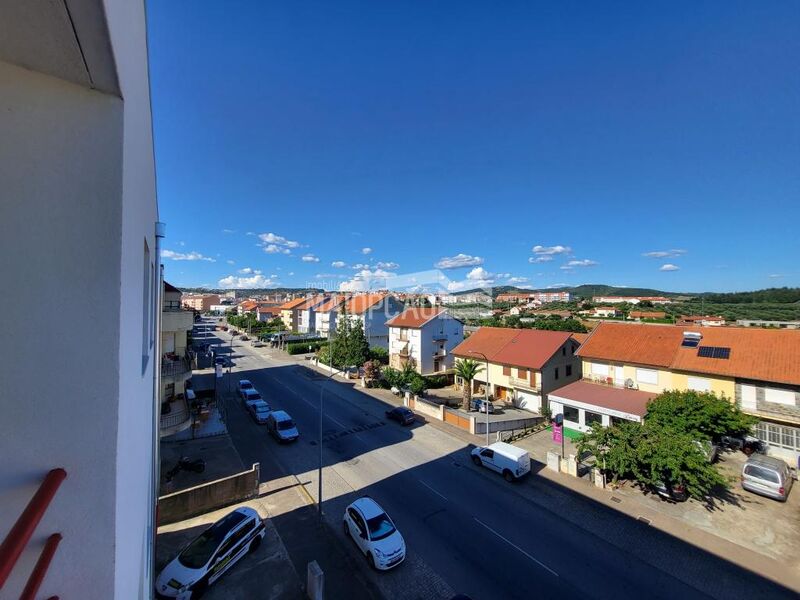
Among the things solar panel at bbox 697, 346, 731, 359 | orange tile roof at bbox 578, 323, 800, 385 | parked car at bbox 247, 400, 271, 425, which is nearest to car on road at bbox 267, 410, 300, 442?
parked car at bbox 247, 400, 271, 425

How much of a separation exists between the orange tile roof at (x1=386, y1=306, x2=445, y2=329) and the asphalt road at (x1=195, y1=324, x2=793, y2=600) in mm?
15845

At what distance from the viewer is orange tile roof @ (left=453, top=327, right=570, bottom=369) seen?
26.2 m

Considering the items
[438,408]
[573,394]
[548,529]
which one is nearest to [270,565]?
[548,529]

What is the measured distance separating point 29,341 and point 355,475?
646 inches

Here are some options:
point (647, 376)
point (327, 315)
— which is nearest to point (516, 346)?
point (647, 376)

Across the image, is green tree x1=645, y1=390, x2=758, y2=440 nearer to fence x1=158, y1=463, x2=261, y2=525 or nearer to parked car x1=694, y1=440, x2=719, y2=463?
parked car x1=694, y1=440, x2=719, y2=463

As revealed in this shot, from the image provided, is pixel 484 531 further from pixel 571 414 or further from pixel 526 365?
pixel 526 365

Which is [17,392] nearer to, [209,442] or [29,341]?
[29,341]

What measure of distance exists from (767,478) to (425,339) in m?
24.5

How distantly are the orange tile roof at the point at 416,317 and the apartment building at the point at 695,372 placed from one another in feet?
49.3

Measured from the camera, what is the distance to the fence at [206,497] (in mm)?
12344

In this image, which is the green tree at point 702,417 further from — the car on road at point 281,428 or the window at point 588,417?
the car on road at point 281,428

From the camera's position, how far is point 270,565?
1044 cm

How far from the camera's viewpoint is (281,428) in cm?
1975
